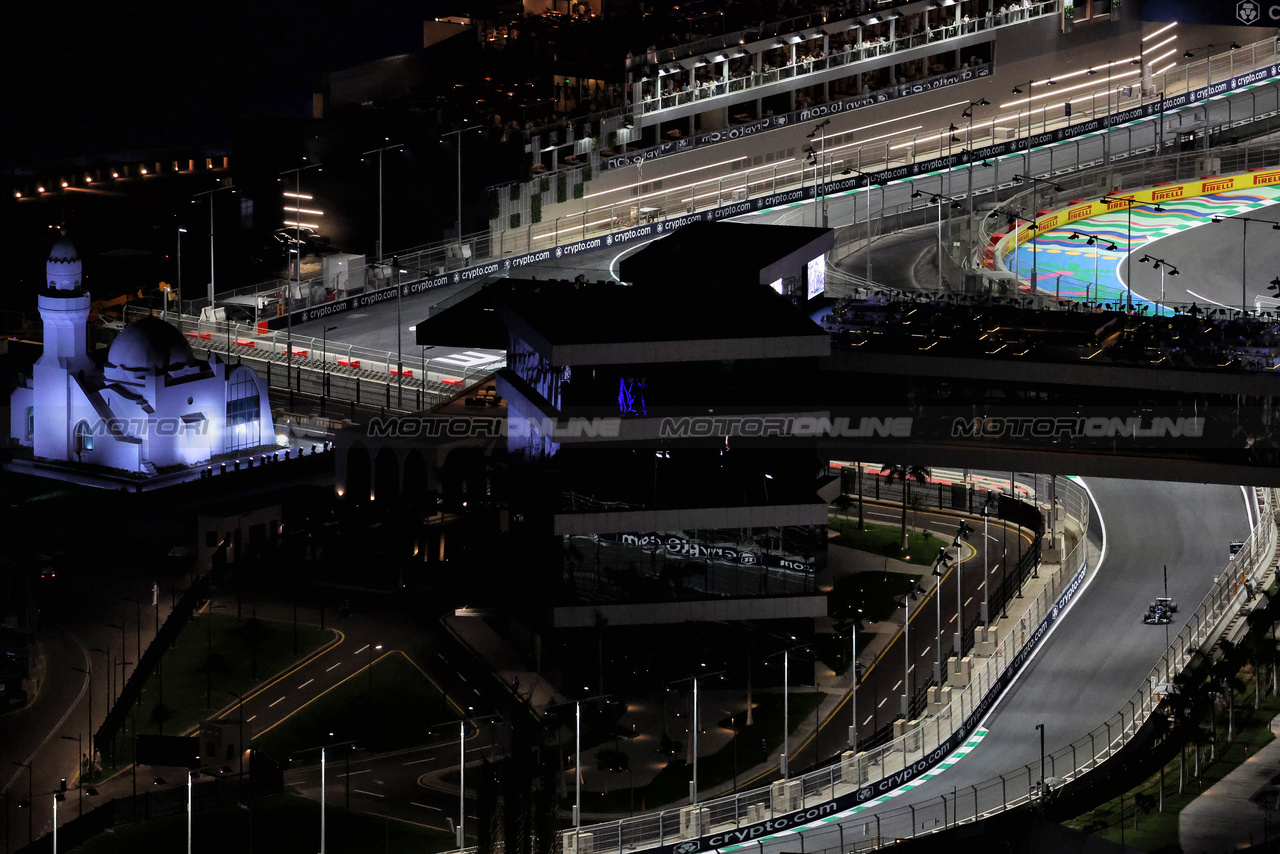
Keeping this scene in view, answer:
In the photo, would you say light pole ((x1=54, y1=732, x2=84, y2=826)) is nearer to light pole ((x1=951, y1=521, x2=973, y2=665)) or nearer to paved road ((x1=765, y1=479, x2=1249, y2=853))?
paved road ((x1=765, y1=479, x2=1249, y2=853))

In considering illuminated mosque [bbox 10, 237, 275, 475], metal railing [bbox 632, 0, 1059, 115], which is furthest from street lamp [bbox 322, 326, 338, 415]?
metal railing [bbox 632, 0, 1059, 115]

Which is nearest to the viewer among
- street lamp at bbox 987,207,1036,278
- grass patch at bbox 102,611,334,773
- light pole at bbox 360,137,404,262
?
grass patch at bbox 102,611,334,773

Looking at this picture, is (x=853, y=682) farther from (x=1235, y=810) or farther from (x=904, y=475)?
(x=904, y=475)

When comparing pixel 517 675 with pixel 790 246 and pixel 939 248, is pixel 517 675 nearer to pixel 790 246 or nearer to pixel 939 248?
pixel 790 246

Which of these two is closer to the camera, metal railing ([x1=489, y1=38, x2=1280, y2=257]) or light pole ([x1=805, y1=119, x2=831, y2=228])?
light pole ([x1=805, y1=119, x2=831, y2=228])

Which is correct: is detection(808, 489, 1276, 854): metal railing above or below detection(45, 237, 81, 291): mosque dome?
below

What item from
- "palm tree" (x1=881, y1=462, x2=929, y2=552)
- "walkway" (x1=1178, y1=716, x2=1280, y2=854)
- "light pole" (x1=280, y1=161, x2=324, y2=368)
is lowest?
"walkway" (x1=1178, y1=716, x2=1280, y2=854)

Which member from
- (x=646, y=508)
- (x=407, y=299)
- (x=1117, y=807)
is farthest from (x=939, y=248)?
(x=1117, y=807)

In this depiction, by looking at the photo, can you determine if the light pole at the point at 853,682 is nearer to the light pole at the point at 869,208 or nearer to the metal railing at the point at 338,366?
the metal railing at the point at 338,366
